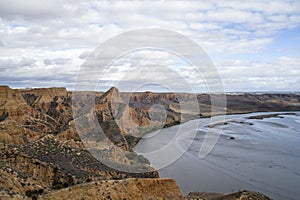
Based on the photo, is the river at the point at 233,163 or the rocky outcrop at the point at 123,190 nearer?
the rocky outcrop at the point at 123,190

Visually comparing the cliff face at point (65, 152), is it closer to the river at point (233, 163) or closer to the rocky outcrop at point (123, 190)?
the rocky outcrop at point (123, 190)

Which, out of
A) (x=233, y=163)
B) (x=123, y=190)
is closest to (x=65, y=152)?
(x=123, y=190)

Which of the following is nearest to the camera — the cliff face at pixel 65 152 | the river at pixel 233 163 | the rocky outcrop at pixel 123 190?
the rocky outcrop at pixel 123 190

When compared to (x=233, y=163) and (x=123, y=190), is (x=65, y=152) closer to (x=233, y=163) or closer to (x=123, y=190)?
(x=123, y=190)

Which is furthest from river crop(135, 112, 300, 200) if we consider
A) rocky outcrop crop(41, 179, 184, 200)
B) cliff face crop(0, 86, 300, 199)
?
rocky outcrop crop(41, 179, 184, 200)

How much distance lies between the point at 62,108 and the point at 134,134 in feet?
51.6

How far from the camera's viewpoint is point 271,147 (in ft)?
142

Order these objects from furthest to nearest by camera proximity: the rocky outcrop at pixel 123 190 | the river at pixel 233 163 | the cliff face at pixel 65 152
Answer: the river at pixel 233 163 < the cliff face at pixel 65 152 < the rocky outcrop at pixel 123 190

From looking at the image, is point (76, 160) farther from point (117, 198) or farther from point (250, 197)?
point (250, 197)

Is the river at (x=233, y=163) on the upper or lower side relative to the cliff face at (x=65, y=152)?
lower

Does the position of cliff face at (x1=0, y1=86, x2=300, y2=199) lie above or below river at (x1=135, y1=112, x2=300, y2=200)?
above

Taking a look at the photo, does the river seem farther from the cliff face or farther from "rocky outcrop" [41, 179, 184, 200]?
"rocky outcrop" [41, 179, 184, 200]

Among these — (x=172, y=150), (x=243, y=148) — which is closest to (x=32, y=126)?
(x=172, y=150)

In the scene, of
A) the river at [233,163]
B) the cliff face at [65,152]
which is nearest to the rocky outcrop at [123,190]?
the cliff face at [65,152]
